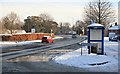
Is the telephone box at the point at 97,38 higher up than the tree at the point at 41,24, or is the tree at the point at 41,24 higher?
the tree at the point at 41,24

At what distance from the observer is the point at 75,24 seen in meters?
165

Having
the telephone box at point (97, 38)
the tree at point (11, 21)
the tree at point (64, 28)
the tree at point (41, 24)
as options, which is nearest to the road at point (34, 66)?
the telephone box at point (97, 38)

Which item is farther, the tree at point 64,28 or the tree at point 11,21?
the tree at point 64,28

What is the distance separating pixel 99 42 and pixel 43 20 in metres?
98.7

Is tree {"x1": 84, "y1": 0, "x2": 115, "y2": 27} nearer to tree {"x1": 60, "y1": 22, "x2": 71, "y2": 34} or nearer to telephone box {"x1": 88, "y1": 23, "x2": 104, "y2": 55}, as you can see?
telephone box {"x1": 88, "y1": 23, "x2": 104, "y2": 55}

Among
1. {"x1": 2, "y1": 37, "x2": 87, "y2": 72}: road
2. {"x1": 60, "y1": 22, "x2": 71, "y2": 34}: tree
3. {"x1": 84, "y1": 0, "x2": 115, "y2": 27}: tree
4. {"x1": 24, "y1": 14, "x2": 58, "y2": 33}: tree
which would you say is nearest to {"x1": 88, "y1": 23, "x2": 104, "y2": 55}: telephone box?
{"x1": 2, "y1": 37, "x2": 87, "y2": 72}: road

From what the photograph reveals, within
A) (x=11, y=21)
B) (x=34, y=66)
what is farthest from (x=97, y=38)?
(x=11, y=21)

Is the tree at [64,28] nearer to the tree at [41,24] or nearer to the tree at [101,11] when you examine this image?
the tree at [41,24]

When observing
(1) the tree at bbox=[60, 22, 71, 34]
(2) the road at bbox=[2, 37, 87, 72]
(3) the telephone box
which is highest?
(1) the tree at bbox=[60, 22, 71, 34]

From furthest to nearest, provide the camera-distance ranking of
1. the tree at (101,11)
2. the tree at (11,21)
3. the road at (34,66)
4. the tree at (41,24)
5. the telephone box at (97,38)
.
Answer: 1. the tree at (41,24)
2. the tree at (11,21)
3. the tree at (101,11)
4. the telephone box at (97,38)
5. the road at (34,66)

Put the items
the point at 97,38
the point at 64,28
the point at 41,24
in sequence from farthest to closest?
the point at 64,28 < the point at 41,24 < the point at 97,38

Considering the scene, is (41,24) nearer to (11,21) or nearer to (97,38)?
(11,21)

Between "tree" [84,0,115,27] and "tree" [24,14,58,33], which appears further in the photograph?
"tree" [24,14,58,33]

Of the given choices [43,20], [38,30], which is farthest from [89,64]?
[43,20]
